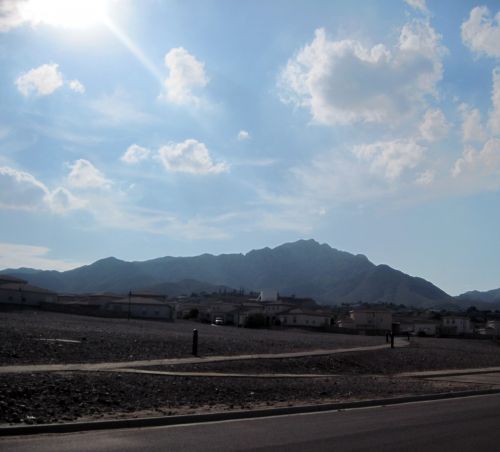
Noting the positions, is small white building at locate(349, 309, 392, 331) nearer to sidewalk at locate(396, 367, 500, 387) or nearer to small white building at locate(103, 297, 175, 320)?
small white building at locate(103, 297, 175, 320)

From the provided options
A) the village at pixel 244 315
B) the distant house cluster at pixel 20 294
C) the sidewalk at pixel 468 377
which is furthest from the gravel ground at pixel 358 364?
the distant house cluster at pixel 20 294

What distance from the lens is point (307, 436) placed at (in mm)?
12680

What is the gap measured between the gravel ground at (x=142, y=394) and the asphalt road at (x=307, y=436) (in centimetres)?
162

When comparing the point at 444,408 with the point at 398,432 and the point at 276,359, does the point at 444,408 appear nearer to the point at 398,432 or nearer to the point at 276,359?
the point at 398,432

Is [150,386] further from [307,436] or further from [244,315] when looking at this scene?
[244,315]

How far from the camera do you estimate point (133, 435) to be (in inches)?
483

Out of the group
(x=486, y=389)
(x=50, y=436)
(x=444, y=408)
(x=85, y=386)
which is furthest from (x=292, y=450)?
(x=486, y=389)

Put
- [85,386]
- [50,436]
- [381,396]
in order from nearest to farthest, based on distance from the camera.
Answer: [50,436]
[85,386]
[381,396]

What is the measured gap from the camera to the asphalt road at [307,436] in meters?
11.2

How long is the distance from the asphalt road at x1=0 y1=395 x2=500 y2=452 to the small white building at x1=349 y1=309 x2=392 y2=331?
102962 mm

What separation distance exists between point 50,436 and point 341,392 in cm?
1225

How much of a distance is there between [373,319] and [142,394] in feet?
343

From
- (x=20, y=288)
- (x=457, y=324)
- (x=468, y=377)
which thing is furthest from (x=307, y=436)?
(x=457, y=324)

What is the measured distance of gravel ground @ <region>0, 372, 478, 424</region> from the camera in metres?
14.2
